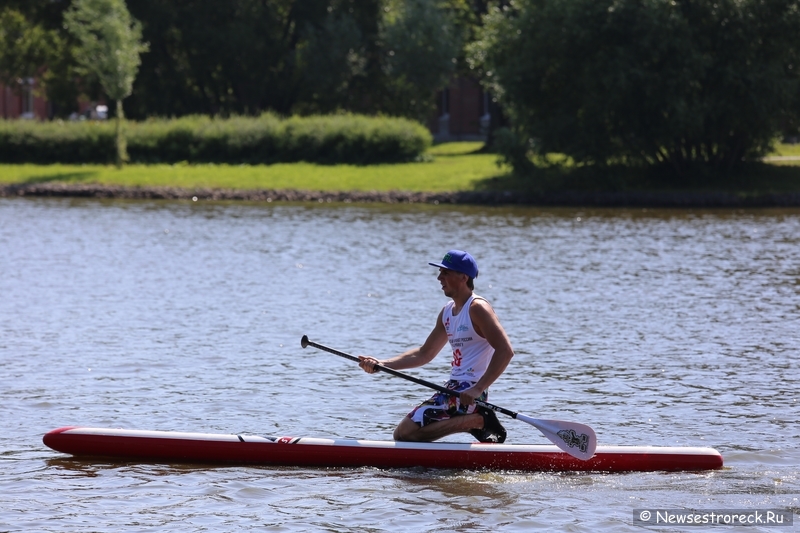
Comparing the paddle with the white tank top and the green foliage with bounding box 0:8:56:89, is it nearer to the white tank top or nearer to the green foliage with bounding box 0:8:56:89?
the white tank top

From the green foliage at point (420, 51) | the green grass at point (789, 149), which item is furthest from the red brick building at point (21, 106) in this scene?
the green grass at point (789, 149)

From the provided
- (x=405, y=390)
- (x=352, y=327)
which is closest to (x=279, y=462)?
(x=405, y=390)

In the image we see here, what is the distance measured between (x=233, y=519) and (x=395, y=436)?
1740 millimetres

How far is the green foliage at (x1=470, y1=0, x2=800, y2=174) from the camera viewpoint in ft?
109

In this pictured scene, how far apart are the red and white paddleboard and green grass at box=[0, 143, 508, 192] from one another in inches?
1037

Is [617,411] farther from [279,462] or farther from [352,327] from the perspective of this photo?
[352,327]

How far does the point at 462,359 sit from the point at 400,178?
28200 millimetres

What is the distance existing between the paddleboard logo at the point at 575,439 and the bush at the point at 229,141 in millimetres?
31751

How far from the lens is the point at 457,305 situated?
9117 mm

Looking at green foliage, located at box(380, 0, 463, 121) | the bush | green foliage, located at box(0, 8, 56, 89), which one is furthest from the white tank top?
green foliage, located at box(0, 8, 56, 89)

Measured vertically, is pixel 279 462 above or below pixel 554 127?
below

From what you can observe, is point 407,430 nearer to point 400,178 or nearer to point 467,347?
point 467,347

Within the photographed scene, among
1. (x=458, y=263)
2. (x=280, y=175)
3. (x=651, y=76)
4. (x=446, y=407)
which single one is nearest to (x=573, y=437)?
(x=446, y=407)

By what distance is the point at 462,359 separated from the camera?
9.18 metres
